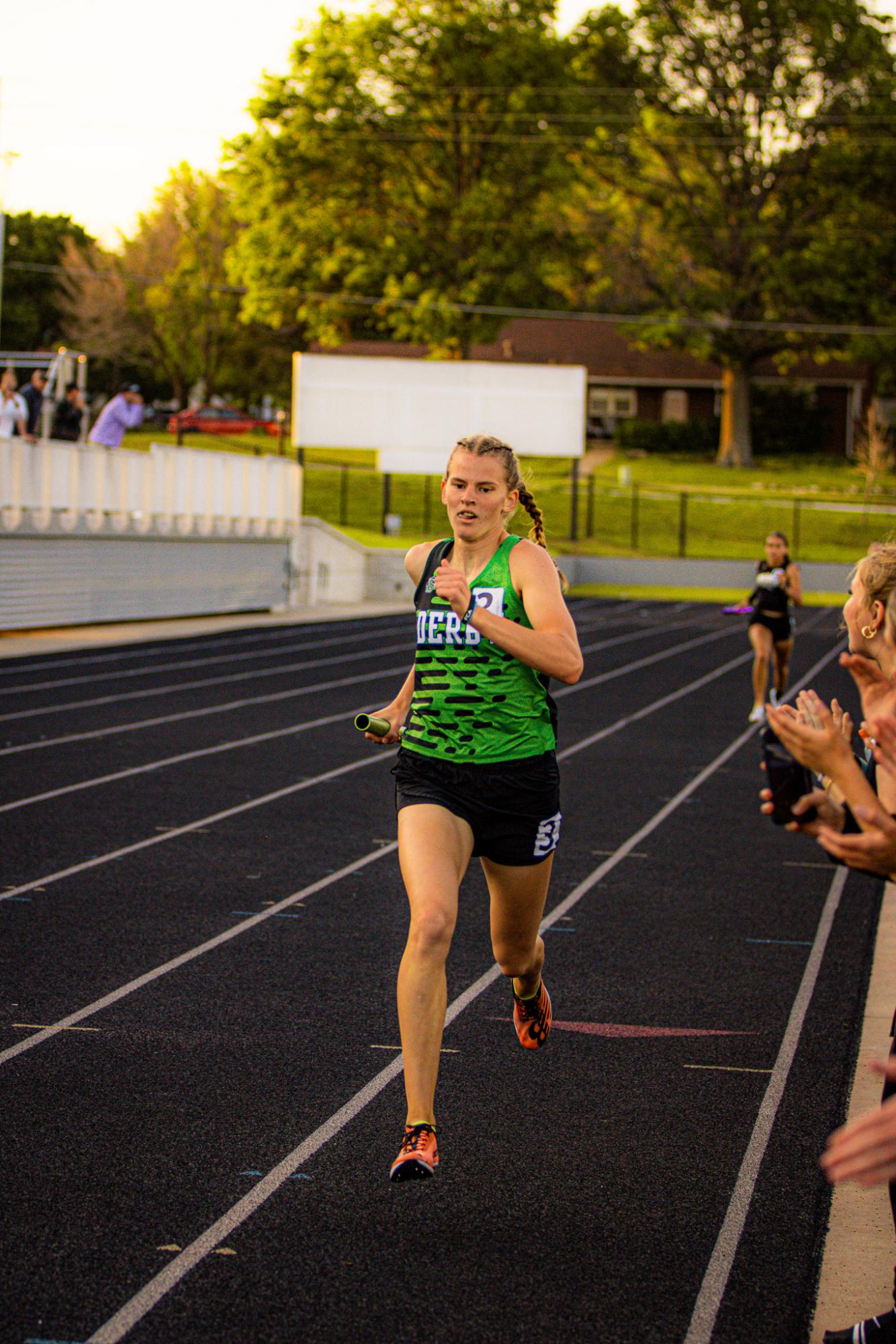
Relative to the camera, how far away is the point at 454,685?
4543 millimetres

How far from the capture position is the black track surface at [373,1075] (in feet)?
11.9

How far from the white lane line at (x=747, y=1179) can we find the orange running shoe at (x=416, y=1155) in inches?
29.0

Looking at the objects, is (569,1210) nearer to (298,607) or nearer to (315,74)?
(298,607)

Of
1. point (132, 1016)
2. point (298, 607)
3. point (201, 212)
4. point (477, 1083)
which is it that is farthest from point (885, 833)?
point (201, 212)

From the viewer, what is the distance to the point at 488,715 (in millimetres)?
4543

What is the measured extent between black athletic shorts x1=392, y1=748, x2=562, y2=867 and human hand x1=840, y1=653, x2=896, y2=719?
1.63 metres

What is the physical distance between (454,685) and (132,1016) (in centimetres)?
205

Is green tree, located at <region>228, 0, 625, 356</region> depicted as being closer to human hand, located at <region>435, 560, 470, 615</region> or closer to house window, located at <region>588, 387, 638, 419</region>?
house window, located at <region>588, 387, 638, 419</region>

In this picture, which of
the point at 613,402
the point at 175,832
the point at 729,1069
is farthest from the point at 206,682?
the point at 613,402

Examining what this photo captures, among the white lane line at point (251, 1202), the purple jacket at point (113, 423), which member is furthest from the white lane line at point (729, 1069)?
the purple jacket at point (113, 423)

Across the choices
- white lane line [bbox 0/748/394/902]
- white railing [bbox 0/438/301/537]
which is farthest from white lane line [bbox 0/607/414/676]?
white lane line [bbox 0/748/394/902]

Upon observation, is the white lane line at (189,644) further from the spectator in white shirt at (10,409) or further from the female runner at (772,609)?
the female runner at (772,609)

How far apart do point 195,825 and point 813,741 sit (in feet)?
23.3

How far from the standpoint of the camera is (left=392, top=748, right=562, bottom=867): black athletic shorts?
4.47 m
